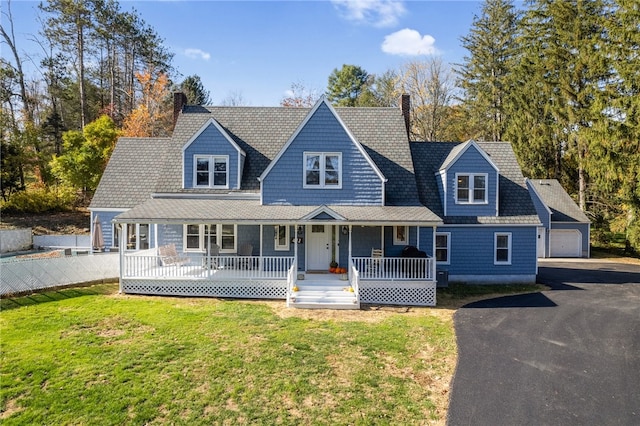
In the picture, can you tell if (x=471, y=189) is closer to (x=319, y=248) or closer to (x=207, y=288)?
(x=319, y=248)

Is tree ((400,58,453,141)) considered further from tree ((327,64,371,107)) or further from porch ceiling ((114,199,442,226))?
porch ceiling ((114,199,442,226))

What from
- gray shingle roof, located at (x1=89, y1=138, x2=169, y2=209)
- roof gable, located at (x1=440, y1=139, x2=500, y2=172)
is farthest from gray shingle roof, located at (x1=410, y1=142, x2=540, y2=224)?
gray shingle roof, located at (x1=89, y1=138, x2=169, y2=209)

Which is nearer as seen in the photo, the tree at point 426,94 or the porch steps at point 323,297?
the porch steps at point 323,297

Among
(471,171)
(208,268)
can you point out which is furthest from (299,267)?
(471,171)

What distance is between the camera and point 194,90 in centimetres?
4803

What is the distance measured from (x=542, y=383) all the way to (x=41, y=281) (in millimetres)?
16010

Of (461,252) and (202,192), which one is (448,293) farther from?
(202,192)

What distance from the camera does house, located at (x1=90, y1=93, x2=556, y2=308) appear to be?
13.6 meters

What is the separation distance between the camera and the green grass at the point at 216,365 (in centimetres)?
630

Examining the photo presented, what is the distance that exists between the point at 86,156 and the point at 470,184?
2806 centimetres

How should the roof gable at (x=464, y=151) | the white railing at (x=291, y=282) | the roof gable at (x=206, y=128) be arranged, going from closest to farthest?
the white railing at (x=291, y=282), the roof gable at (x=206, y=128), the roof gable at (x=464, y=151)

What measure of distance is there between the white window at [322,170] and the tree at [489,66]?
2798 centimetres

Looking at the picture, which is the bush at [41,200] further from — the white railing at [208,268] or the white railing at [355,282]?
the white railing at [355,282]

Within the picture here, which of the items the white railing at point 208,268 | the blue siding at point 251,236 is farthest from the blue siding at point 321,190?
the white railing at point 208,268
